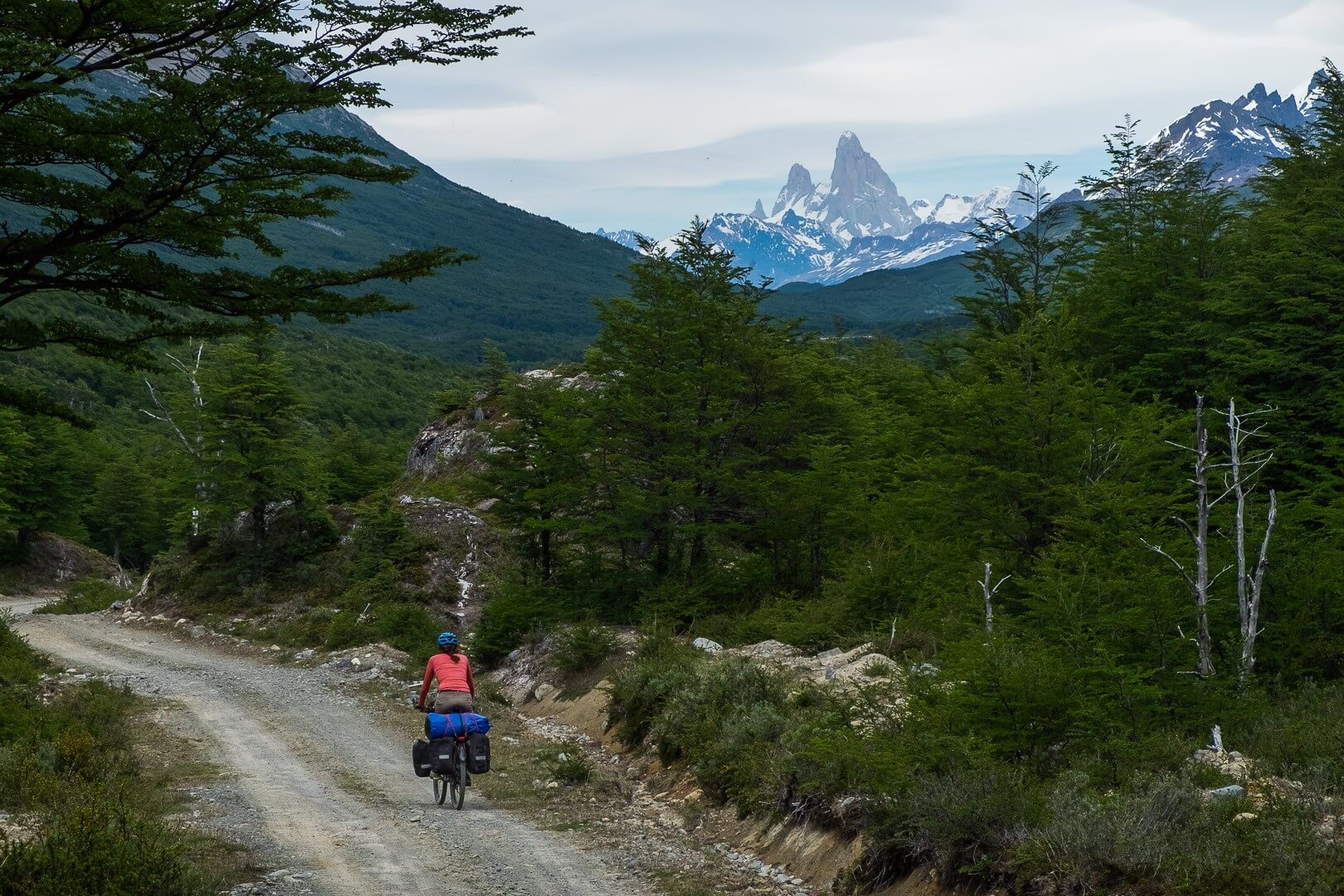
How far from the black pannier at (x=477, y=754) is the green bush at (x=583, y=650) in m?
7.47

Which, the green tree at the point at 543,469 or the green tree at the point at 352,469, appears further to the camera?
the green tree at the point at 352,469

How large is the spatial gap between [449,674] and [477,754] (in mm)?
986

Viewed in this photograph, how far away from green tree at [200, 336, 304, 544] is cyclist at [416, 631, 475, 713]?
2193cm

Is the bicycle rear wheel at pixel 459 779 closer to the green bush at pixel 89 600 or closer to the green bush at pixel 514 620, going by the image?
the green bush at pixel 514 620

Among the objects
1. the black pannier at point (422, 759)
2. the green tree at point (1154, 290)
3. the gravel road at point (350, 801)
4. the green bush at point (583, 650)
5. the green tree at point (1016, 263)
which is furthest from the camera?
the green tree at point (1016, 263)

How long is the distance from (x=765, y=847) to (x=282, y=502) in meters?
28.6

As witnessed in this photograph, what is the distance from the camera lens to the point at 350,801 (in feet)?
38.7

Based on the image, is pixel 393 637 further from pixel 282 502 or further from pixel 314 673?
pixel 282 502

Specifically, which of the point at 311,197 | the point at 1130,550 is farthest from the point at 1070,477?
the point at 311,197

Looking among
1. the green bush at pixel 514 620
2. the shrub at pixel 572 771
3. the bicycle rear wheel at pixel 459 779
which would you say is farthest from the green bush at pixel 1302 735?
the green bush at pixel 514 620

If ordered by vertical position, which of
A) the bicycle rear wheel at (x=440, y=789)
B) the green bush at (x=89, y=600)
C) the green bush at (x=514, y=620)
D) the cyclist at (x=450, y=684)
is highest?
the cyclist at (x=450, y=684)

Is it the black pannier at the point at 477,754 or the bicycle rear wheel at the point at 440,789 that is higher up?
the black pannier at the point at 477,754

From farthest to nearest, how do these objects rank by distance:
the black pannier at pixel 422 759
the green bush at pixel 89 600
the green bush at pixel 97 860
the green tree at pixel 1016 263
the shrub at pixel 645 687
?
1. the green bush at pixel 89 600
2. the green tree at pixel 1016 263
3. the shrub at pixel 645 687
4. the black pannier at pixel 422 759
5. the green bush at pixel 97 860

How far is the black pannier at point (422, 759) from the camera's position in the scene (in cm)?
1160
